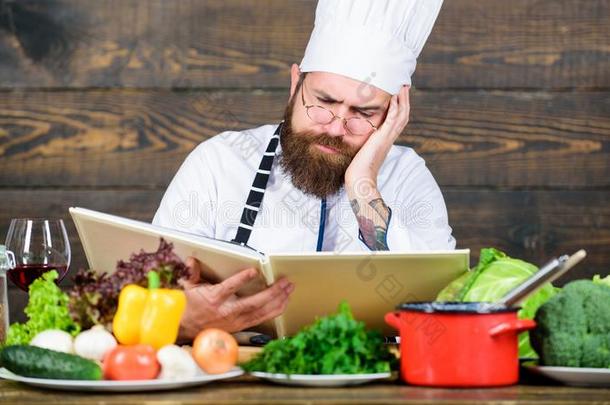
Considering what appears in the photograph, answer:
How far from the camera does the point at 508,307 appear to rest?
1.40 m

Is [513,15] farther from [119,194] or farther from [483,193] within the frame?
[119,194]

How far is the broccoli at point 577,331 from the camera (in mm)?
1438

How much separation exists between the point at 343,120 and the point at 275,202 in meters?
0.34

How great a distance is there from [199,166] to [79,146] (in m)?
0.51

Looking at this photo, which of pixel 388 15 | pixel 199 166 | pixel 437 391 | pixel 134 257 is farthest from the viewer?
pixel 199 166

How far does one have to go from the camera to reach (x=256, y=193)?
2.93 meters

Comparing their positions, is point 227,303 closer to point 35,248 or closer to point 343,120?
point 35,248

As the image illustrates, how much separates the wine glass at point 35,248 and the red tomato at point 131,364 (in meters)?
0.57

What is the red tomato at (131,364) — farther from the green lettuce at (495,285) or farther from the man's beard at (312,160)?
the man's beard at (312,160)

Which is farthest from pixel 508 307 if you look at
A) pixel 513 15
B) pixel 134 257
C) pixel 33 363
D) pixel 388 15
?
pixel 513 15

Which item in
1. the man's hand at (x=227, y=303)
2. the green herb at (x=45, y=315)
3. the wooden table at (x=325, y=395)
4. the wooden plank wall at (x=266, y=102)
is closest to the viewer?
the wooden table at (x=325, y=395)

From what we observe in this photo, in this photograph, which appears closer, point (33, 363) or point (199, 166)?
point (33, 363)

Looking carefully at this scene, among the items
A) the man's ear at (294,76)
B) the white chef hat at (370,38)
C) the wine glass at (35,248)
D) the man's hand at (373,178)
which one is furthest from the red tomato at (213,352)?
the man's ear at (294,76)

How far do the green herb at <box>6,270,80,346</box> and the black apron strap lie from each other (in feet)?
3.60
